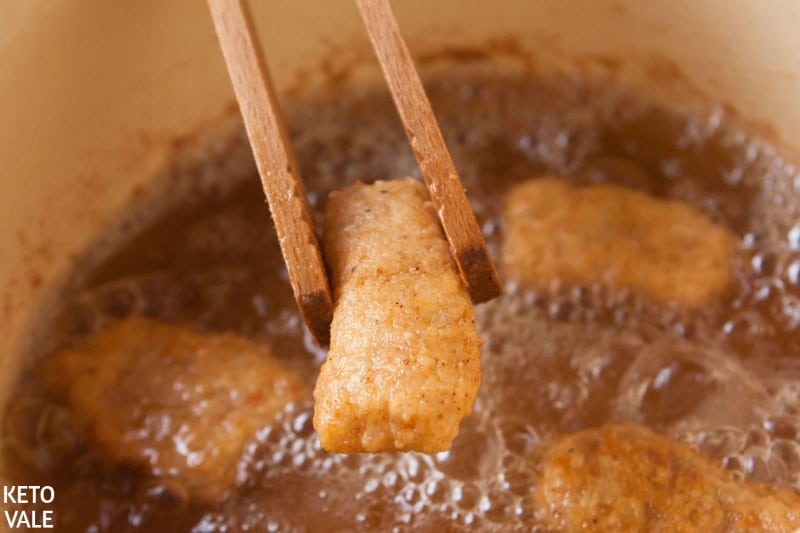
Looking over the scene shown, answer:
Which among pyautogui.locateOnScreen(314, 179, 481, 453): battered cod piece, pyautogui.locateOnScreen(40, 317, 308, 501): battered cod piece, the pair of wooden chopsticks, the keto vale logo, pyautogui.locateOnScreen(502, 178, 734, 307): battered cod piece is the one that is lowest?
the keto vale logo

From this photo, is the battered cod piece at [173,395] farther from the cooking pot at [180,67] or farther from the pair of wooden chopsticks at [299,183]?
the pair of wooden chopsticks at [299,183]

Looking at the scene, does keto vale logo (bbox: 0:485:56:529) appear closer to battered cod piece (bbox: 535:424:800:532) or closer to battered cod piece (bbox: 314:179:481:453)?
battered cod piece (bbox: 314:179:481:453)

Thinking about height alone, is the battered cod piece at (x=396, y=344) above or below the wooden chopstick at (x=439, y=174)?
below

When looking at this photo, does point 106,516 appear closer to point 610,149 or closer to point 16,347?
point 16,347

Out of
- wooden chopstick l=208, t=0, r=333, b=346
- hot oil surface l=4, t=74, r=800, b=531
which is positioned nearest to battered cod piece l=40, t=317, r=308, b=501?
hot oil surface l=4, t=74, r=800, b=531

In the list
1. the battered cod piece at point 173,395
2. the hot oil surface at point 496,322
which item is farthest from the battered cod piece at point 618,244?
the battered cod piece at point 173,395

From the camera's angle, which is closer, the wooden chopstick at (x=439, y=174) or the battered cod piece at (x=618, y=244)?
the wooden chopstick at (x=439, y=174)

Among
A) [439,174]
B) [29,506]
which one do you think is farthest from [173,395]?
[439,174]
